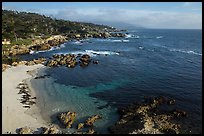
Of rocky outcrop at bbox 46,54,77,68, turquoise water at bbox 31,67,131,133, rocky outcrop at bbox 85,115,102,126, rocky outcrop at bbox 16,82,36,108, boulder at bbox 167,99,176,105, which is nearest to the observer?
rocky outcrop at bbox 85,115,102,126

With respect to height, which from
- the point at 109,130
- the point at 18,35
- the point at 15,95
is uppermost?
the point at 18,35

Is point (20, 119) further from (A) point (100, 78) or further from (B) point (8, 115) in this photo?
(A) point (100, 78)

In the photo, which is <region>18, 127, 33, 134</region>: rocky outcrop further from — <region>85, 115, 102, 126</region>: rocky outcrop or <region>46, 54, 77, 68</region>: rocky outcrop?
<region>46, 54, 77, 68</region>: rocky outcrop

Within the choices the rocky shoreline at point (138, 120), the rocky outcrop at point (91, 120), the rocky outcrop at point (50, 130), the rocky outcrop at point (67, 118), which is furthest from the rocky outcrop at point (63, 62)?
the rocky outcrop at point (50, 130)

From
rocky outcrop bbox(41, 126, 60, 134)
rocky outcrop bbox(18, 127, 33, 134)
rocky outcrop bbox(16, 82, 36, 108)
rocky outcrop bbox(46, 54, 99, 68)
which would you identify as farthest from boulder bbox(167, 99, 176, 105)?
rocky outcrop bbox(46, 54, 99, 68)

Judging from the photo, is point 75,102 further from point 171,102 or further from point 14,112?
point 171,102

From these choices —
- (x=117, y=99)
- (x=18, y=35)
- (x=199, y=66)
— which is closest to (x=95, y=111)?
(x=117, y=99)
